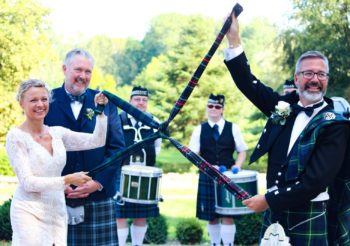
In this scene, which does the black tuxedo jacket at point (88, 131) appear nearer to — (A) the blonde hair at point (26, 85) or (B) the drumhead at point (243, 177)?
(A) the blonde hair at point (26, 85)

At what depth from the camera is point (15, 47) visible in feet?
74.4

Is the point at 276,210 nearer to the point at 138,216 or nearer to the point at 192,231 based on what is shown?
the point at 138,216

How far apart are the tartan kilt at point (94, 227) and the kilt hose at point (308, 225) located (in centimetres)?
147

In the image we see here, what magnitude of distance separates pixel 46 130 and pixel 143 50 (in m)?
60.7

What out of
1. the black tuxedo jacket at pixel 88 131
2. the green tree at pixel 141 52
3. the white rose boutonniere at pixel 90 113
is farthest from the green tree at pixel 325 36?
the green tree at pixel 141 52

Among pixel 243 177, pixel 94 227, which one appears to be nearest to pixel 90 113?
pixel 94 227

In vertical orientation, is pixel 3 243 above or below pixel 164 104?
below

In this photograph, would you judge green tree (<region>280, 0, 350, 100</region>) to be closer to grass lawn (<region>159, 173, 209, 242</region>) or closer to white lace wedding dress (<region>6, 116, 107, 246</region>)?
grass lawn (<region>159, 173, 209, 242</region>)

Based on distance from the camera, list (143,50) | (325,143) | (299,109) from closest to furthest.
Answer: (325,143) < (299,109) < (143,50)

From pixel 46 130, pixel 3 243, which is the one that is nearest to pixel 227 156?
pixel 3 243

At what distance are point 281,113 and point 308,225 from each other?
67 centimetres

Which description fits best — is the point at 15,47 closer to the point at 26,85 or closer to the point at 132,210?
the point at 132,210

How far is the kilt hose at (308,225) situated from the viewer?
132 inches

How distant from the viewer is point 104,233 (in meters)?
4.36
